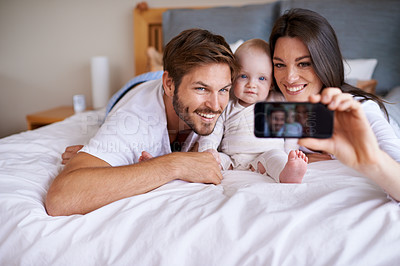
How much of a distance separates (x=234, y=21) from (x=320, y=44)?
1248 mm

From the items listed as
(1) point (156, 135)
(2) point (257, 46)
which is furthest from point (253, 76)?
(1) point (156, 135)

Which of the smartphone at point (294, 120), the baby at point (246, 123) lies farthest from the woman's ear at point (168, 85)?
the smartphone at point (294, 120)

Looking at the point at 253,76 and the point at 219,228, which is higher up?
the point at 253,76

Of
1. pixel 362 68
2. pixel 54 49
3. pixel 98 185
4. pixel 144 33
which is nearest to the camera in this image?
pixel 98 185

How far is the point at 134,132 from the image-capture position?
3.66ft

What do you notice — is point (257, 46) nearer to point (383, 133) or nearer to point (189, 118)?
point (189, 118)

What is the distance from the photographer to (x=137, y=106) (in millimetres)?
1231

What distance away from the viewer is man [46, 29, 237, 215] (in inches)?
33.7

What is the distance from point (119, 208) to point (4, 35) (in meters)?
3.30

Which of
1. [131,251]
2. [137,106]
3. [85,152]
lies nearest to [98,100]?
[137,106]

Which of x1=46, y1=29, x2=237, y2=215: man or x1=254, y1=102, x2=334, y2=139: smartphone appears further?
x1=46, y1=29, x2=237, y2=215: man

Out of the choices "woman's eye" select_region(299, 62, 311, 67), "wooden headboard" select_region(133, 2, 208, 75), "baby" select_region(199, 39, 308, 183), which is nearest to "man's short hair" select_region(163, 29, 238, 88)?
"baby" select_region(199, 39, 308, 183)

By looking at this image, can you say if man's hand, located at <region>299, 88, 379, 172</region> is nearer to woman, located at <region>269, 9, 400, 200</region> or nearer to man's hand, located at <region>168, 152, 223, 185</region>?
woman, located at <region>269, 9, 400, 200</region>

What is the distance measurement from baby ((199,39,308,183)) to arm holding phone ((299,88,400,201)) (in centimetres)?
46
